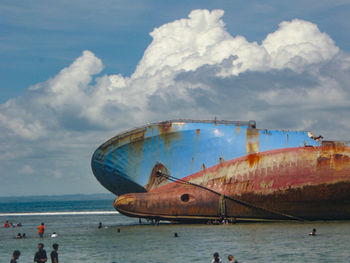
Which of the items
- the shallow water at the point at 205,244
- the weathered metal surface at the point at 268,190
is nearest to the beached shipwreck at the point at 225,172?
the weathered metal surface at the point at 268,190

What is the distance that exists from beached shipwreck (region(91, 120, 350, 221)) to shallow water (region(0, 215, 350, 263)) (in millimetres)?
1260

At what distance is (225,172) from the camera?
4022 centimetres

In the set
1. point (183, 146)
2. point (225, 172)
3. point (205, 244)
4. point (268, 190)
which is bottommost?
point (205, 244)

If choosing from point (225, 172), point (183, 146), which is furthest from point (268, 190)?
point (183, 146)

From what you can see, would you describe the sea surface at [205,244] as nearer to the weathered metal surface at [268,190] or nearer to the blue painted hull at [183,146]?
the weathered metal surface at [268,190]

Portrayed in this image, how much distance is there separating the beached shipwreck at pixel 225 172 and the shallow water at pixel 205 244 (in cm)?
126

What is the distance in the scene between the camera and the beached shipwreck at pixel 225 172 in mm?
37500

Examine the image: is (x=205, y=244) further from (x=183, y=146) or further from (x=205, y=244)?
(x=183, y=146)

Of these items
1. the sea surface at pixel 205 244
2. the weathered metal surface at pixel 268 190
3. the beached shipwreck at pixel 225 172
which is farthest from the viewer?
the beached shipwreck at pixel 225 172

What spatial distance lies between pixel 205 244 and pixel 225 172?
29.8ft

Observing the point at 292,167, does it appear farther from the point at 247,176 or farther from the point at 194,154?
the point at 194,154

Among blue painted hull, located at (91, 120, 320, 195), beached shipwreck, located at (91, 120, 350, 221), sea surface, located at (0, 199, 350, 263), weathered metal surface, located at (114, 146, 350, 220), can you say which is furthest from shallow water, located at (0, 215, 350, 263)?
blue painted hull, located at (91, 120, 320, 195)

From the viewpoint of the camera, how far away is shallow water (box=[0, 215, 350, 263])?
27.9m

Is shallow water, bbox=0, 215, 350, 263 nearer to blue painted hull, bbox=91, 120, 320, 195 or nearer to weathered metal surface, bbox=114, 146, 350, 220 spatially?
weathered metal surface, bbox=114, 146, 350, 220
